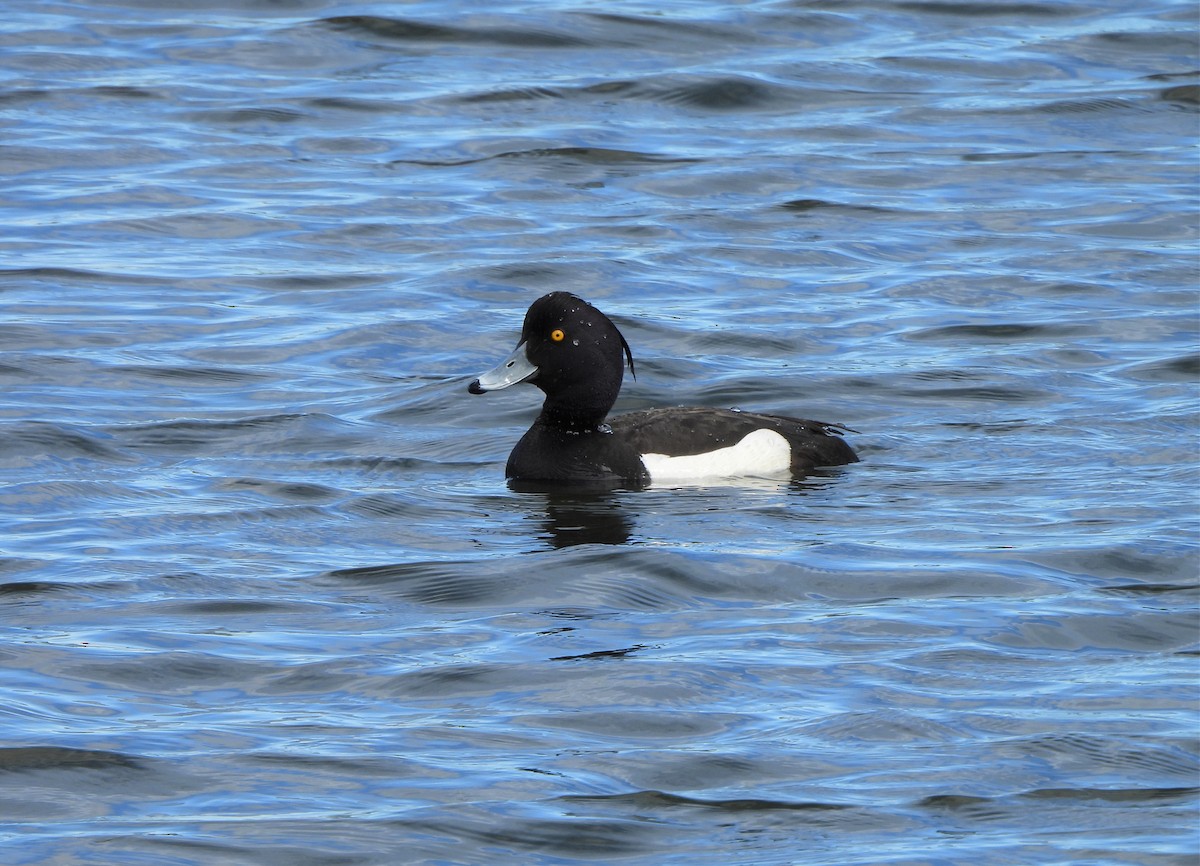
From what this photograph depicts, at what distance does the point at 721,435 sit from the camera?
413 inches

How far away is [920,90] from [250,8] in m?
6.68

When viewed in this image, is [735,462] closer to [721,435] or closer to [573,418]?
[721,435]

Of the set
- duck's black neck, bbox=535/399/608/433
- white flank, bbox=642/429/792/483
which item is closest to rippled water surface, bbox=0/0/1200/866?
white flank, bbox=642/429/792/483

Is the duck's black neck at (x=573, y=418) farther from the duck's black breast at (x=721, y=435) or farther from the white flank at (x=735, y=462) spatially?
the white flank at (x=735, y=462)

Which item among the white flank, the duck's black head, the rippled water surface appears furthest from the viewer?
the duck's black head

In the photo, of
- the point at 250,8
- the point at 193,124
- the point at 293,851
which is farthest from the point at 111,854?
the point at 250,8

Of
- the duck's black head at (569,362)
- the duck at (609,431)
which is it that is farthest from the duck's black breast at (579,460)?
the duck's black head at (569,362)

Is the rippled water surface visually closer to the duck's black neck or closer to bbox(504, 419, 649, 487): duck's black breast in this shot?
bbox(504, 419, 649, 487): duck's black breast

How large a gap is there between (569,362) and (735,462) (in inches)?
37.7

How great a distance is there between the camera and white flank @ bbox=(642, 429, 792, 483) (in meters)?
10.5

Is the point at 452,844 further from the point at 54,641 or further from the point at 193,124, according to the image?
the point at 193,124

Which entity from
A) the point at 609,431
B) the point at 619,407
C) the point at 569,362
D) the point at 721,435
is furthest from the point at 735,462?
the point at 619,407

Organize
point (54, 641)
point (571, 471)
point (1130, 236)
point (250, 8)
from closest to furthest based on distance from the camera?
point (54, 641)
point (571, 471)
point (1130, 236)
point (250, 8)

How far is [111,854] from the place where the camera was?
235 inches
